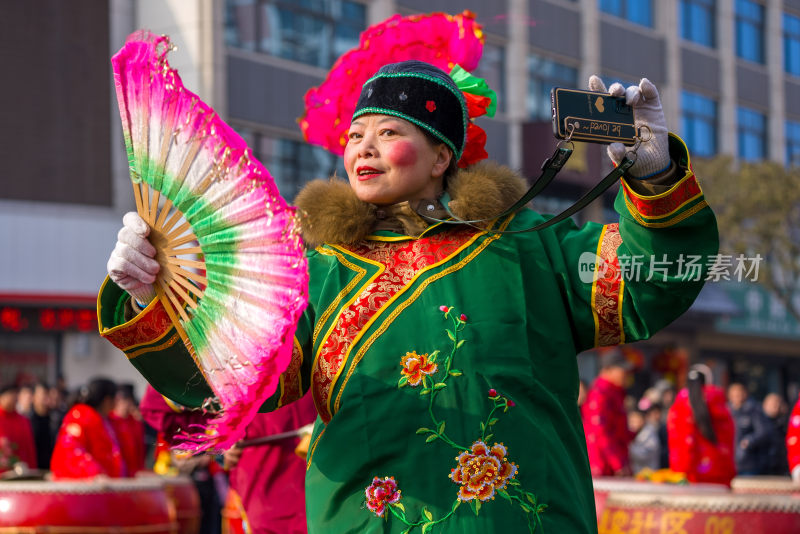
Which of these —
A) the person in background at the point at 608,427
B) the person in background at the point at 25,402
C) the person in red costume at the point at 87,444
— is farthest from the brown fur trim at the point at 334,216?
the person in background at the point at 25,402

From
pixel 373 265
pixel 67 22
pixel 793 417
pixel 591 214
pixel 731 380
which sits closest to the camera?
pixel 373 265

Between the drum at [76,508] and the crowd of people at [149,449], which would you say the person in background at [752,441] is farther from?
the drum at [76,508]

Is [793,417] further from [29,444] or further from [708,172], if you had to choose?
[708,172]

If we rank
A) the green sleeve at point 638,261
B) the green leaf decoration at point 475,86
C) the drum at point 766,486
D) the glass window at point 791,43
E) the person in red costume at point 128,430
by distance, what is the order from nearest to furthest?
the green sleeve at point 638,261
the green leaf decoration at point 475,86
the drum at point 766,486
the person in red costume at point 128,430
the glass window at point 791,43

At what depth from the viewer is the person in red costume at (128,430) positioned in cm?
1038

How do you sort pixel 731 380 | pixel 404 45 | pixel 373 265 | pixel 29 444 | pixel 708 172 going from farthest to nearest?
pixel 731 380, pixel 708 172, pixel 29 444, pixel 404 45, pixel 373 265

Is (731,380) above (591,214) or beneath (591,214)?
beneath

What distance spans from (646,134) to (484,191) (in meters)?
0.44

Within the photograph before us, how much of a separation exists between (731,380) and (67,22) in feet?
57.8

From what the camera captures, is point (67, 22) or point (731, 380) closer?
point (67, 22)

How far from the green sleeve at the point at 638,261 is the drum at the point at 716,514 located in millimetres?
3756

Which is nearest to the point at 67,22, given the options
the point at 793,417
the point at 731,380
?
the point at 793,417

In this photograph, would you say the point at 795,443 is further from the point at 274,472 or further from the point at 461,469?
the point at 461,469

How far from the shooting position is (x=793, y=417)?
8297 millimetres
